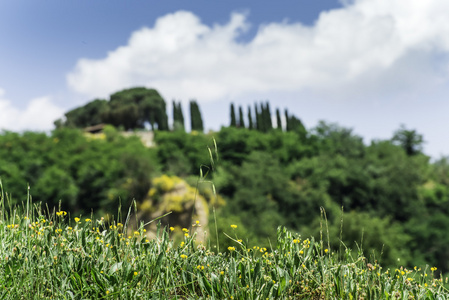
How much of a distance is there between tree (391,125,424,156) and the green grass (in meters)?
62.8

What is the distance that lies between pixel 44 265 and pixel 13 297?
260mm

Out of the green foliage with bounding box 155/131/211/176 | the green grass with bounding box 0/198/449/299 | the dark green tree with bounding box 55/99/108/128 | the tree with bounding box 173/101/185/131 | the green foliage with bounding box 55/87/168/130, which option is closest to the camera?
the green grass with bounding box 0/198/449/299

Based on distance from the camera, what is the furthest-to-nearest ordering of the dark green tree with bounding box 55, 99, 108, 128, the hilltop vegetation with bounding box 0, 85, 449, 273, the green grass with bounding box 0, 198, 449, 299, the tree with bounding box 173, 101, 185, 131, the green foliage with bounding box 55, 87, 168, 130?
the dark green tree with bounding box 55, 99, 108, 128 < the green foliage with bounding box 55, 87, 168, 130 < the tree with bounding box 173, 101, 185, 131 < the hilltop vegetation with bounding box 0, 85, 449, 273 < the green grass with bounding box 0, 198, 449, 299

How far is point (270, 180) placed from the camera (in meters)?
41.3

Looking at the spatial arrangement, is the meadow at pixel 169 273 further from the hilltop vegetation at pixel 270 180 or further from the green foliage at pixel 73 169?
the green foliage at pixel 73 169

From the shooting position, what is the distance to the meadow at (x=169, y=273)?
107 inches

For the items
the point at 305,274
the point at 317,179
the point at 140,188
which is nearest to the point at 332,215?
the point at 317,179

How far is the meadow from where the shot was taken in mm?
2711

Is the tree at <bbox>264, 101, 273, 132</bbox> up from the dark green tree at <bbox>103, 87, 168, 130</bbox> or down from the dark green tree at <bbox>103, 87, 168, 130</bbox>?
down

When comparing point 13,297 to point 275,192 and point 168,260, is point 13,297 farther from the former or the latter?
point 275,192

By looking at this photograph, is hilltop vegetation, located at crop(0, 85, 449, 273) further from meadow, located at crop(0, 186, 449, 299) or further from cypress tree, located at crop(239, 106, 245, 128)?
meadow, located at crop(0, 186, 449, 299)

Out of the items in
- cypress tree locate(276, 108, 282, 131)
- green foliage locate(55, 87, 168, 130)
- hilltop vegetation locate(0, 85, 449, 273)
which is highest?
green foliage locate(55, 87, 168, 130)

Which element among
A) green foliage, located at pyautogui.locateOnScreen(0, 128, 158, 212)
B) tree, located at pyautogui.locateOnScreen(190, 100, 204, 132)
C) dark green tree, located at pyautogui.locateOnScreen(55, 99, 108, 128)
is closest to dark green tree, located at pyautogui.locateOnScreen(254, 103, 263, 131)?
tree, located at pyautogui.locateOnScreen(190, 100, 204, 132)

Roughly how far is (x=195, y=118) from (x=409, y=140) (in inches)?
1256
